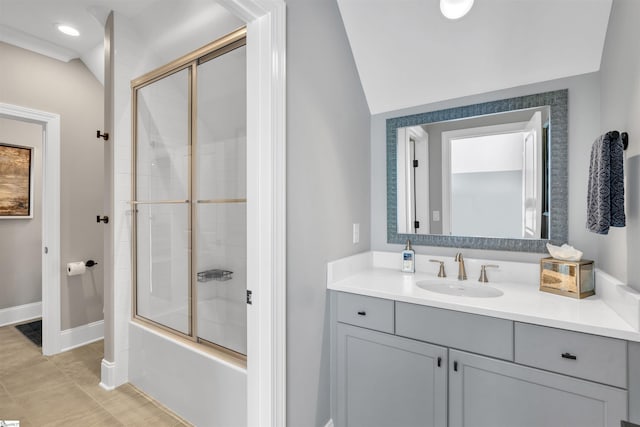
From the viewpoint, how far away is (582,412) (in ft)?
3.60

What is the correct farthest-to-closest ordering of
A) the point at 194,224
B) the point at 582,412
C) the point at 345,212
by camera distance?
the point at 194,224 → the point at 345,212 → the point at 582,412

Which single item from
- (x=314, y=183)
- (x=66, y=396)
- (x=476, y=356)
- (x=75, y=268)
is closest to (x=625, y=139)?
(x=476, y=356)

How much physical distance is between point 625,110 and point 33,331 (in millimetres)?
4862

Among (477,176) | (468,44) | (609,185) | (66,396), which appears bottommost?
(66,396)

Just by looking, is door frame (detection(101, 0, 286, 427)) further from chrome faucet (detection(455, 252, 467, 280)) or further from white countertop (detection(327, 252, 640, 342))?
chrome faucet (detection(455, 252, 467, 280))

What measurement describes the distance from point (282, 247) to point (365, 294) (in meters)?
0.52

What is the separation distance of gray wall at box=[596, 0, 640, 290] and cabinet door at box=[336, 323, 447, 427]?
0.79m

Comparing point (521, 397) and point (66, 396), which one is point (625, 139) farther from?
point (66, 396)

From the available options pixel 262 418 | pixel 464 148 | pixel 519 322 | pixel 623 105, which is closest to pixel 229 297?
pixel 262 418

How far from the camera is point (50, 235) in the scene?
8.94 ft

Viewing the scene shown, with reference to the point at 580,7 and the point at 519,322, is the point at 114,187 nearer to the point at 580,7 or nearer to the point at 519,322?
the point at 519,322

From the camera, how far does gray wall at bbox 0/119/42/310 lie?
11.1ft

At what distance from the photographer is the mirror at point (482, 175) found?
163 cm

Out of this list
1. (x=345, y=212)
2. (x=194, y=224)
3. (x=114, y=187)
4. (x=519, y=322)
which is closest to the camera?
(x=519, y=322)
